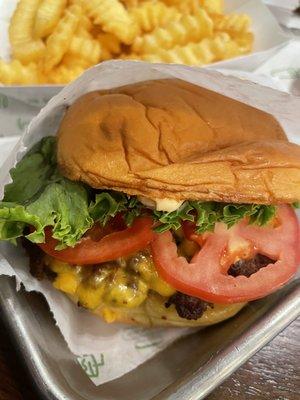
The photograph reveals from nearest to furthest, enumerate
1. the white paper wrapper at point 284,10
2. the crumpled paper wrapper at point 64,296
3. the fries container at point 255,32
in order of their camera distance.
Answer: the crumpled paper wrapper at point 64,296 < the fries container at point 255,32 < the white paper wrapper at point 284,10

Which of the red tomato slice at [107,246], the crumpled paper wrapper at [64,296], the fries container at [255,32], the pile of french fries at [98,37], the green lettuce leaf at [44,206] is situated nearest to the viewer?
the green lettuce leaf at [44,206]

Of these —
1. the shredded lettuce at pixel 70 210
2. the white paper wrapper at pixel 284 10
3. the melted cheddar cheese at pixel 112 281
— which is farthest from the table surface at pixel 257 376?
the white paper wrapper at pixel 284 10

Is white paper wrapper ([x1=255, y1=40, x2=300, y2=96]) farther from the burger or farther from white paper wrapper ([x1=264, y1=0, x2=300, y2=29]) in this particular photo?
the burger

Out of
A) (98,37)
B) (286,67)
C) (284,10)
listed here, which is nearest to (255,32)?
(286,67)

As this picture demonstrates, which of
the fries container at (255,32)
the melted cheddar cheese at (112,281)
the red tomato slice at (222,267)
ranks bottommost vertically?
the melted cheddar cheese at (112,281)

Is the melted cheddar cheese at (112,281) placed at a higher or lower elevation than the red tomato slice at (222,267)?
lower

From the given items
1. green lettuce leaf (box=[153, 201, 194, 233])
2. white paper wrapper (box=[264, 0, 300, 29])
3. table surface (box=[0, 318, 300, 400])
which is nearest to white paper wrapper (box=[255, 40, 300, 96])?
white paper wrapper (box=[264, 0, 300, 29])

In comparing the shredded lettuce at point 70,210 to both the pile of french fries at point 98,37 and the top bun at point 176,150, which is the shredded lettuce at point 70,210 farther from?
the pile of french fries at point 98,37

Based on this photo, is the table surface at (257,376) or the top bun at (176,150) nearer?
the top bun at (176,150)
